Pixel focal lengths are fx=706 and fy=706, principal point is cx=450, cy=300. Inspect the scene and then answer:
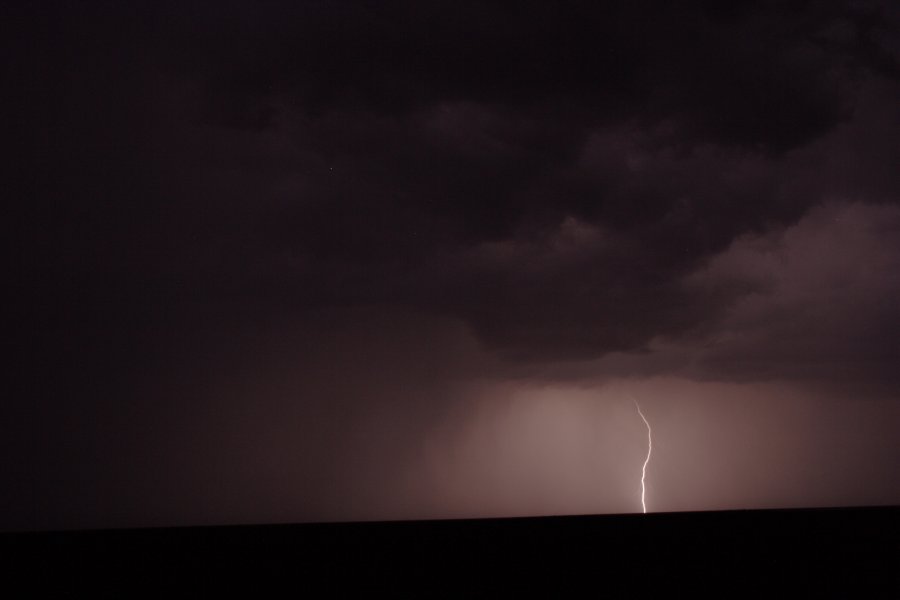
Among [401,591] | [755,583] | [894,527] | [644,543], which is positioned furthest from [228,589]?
[894,527]

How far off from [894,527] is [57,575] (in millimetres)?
19009

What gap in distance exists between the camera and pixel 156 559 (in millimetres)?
13258

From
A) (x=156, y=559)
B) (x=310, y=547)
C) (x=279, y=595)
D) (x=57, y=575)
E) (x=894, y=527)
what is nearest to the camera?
(x=279, y=595)

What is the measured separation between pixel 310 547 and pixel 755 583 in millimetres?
10322

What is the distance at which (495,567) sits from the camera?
10.8 metres

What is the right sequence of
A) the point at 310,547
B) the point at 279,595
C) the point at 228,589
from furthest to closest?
the point at 310,547 → the point at 228,589 → the point at 279,595

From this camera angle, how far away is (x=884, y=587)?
781 cm

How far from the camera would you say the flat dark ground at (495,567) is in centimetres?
837

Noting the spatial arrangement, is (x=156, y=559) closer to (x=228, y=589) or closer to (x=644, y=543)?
(x=228, y=589)

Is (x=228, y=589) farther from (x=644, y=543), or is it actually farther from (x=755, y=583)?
(x=644, y=543)

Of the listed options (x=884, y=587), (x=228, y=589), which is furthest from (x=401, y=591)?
(x=884, y=587)

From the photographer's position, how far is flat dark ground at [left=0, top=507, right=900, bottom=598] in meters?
8.37

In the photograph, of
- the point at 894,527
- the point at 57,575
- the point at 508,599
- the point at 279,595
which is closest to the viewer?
the point at 508,599

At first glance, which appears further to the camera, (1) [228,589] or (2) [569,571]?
(2) [569,571]
